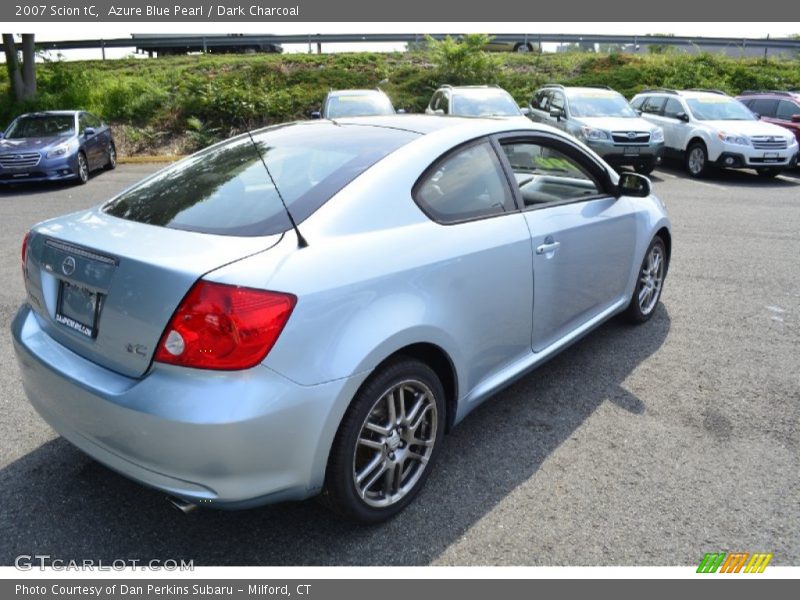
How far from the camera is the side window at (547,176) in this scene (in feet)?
12.3

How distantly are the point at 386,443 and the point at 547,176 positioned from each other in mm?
2502

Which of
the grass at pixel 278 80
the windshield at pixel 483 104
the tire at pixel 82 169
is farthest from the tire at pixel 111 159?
the windshield at pixel 483 104

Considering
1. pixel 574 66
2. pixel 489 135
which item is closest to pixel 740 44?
pixel 574 66

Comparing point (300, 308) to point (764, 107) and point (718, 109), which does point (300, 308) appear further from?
point (764, 107)

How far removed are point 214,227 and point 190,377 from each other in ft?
2.17

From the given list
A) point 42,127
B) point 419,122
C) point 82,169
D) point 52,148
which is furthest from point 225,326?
point 42,127

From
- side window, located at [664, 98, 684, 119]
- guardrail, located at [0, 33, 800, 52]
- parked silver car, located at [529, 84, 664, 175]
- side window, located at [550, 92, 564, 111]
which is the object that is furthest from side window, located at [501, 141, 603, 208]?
guardrail, located at [0, 33, 800, 52]

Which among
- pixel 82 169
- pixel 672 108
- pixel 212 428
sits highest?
pixel 672 108

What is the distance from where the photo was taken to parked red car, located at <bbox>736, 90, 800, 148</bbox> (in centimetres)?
1430

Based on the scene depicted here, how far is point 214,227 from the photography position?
2574 mm

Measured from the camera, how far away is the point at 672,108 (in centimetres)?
1459

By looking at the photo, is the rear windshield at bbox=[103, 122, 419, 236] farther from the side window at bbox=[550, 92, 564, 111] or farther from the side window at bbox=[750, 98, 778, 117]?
the side window at bbox=[750, 98, 778, 117]

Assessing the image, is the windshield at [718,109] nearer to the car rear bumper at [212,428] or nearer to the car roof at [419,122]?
the car roof at [419,122]

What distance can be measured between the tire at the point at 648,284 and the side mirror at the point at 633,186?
61 cm
